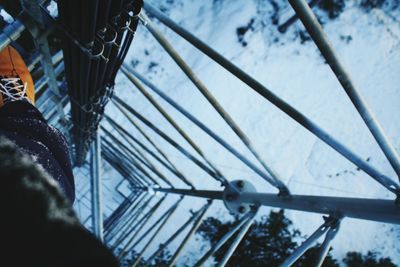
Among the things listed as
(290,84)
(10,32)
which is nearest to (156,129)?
(10,32)

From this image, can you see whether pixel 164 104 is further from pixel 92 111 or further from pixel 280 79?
pixel 92 111

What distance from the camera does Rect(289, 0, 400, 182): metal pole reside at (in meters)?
1.64

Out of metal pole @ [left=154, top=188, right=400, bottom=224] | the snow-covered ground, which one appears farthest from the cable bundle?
the snow-covered ground

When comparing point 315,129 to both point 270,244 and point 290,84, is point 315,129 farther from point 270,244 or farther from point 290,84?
point 270,244

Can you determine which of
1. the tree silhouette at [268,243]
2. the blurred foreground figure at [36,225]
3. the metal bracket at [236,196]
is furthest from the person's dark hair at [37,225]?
the tree silhouette at [268,243]

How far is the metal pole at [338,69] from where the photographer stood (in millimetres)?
1645

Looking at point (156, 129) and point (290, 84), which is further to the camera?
point (290, 84)

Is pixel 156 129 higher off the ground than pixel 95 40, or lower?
higher

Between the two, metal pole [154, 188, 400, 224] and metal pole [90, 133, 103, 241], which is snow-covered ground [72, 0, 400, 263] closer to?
metal pole [154, 188, 400, 224]

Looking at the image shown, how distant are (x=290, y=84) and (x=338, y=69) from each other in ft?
17.5

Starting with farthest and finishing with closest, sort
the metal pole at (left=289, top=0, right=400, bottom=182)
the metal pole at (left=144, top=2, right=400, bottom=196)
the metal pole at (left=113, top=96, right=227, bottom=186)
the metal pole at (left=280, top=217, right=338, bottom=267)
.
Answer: the metal pole at (left=113, top=96, right=227, bottom=186)
the metal pole at (left=280, top=217, right=338, bottom=267)
the metal pole at (left=144, top=2, right=400, bottom=196)
the metal pole at (left=289, top=0, right=400, bottom=182)

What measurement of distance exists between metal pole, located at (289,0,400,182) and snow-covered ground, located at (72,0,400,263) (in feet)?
12.5

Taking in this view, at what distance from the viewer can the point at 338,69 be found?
1.77 m

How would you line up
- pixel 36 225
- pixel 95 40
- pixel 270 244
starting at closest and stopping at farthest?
pixel 36 225 → pixel 95 40 → pixel 270 244
